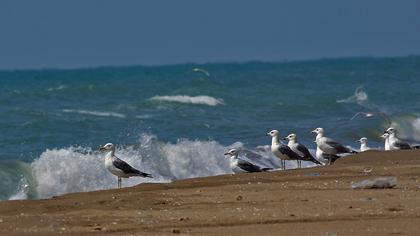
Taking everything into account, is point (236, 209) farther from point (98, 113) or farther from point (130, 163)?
point (98, 113)

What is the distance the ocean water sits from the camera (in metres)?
19.3

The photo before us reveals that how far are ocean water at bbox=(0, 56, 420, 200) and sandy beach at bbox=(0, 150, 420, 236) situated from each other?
12.9ft

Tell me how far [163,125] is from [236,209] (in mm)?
16376

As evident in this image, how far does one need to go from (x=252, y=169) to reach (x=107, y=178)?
7.45 feet

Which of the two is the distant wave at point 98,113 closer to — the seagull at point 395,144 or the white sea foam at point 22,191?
the seagull at point 395,144

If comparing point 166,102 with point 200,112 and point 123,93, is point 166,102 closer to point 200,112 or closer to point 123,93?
point 200,112

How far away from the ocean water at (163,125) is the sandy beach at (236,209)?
394 centimetres

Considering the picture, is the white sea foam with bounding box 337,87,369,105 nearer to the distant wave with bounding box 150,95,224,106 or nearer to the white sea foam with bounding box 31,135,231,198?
the distant wave with bounding box 150,95,224,106

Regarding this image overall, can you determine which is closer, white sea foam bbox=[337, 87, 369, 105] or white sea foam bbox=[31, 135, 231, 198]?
white sea foam bbox=[31, 135, 231, 198]

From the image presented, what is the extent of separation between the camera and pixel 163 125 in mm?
28719

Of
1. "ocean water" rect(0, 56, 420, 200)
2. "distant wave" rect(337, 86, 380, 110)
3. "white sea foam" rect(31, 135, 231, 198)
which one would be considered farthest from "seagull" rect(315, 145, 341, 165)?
"distant wave" rect(337, 86, 380, 110)

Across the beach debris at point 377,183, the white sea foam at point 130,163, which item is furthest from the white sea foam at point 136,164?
the beach debris at point 377,183

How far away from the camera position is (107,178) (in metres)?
19.2

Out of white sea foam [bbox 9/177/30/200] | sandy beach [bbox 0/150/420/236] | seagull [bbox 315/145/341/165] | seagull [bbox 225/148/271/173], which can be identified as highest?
seagull [bbox 315/145/341/165]
